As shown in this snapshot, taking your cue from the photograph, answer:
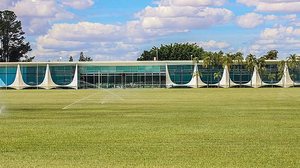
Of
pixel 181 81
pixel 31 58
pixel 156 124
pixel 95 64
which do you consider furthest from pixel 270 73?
pixel 156 124

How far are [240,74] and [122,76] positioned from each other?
24.5 metres

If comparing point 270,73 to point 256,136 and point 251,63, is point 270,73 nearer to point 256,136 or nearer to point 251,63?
point 251,63

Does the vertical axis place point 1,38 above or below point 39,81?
above

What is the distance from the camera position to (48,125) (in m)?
26.5

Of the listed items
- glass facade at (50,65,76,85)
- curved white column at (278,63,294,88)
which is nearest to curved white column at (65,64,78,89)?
glass facade at (50,65,76,85)

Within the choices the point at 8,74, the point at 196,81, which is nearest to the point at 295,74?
the point at 196,81

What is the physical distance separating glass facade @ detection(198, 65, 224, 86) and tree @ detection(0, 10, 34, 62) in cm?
5146

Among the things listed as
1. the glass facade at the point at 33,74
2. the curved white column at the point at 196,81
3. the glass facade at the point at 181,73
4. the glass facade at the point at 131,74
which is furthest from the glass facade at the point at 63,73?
the curved white column at the point at 196,81

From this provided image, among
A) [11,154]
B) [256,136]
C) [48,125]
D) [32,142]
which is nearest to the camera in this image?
[11,154]

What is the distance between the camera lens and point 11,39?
6181 inches

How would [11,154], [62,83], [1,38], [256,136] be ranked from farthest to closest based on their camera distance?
[1,38] → [62,83] → [256,136] → [11,154]

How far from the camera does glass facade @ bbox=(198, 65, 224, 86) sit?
128m

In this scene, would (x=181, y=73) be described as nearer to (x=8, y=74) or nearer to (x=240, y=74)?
(x=240, y=74)

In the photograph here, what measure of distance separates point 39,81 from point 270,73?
154ft
